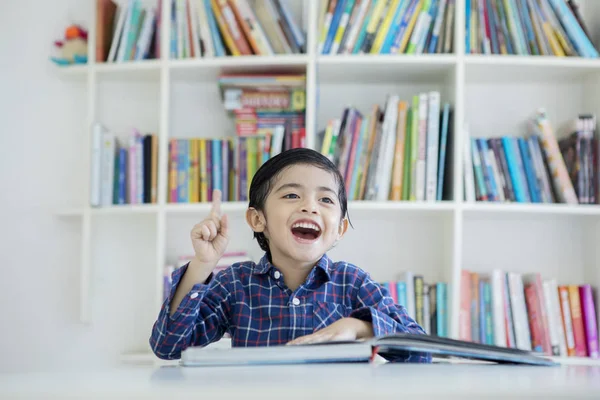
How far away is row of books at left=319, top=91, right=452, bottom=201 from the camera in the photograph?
7.52ft

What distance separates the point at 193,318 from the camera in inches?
50.1

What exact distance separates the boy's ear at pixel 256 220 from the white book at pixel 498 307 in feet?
3.60

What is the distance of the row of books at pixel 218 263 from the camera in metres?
2.38

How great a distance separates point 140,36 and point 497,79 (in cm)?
124

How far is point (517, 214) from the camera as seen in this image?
246 cm

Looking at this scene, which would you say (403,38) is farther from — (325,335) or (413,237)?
(325,335)

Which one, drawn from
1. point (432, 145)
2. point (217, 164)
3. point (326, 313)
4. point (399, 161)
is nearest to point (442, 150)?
point (432, 145)

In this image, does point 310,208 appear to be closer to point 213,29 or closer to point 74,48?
point 213,29

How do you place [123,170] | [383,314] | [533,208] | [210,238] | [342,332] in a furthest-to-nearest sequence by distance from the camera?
[123,170], [533,208], [210,238], [383,314], [342,332]

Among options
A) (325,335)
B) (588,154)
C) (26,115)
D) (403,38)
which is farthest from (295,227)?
(26,115)

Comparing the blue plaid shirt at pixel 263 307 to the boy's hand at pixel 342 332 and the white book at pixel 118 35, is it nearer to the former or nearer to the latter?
the boy's hand at pixel 342 332

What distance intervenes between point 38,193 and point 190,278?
1.62 meters

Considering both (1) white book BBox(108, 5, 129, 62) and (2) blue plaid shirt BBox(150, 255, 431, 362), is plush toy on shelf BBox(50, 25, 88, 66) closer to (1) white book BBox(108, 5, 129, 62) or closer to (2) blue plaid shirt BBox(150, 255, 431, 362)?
(1) white book BBox(108, 5, 129, 62)

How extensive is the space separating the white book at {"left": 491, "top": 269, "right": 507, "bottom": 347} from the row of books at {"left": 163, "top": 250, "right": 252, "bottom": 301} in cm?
81
